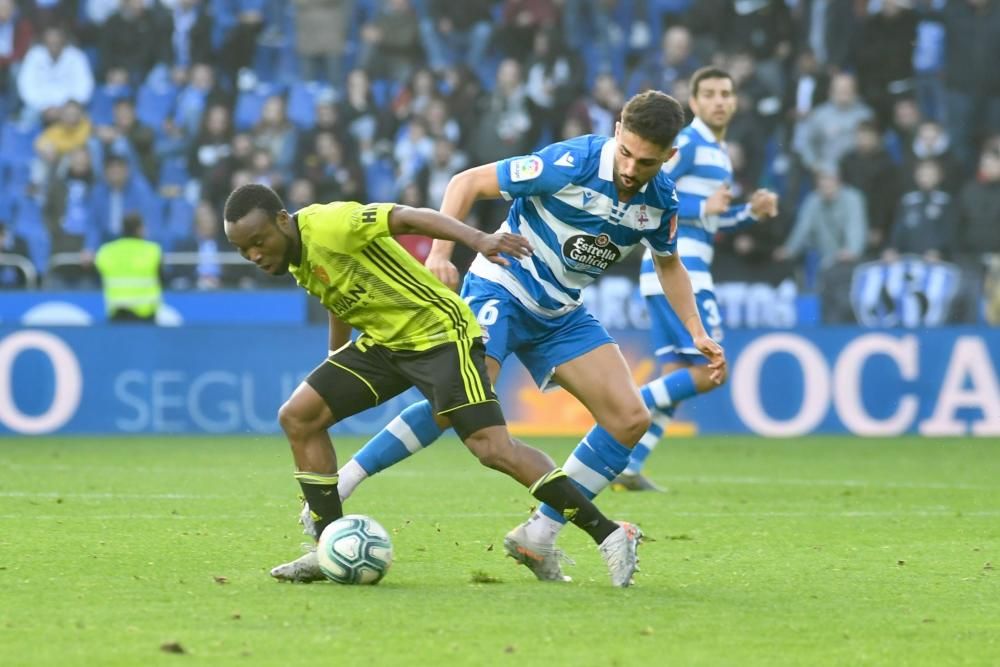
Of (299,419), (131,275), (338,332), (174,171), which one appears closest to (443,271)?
(338,332)

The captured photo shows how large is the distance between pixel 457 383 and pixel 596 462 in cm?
87

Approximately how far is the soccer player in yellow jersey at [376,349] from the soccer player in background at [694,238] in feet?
13.2

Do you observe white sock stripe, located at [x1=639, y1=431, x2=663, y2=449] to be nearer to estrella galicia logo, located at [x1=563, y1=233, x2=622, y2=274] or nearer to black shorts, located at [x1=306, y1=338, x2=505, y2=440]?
estrella galicia logo, located at [x1=563, y1=233, x2=622, y2=274]

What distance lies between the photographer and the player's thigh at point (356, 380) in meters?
6.46

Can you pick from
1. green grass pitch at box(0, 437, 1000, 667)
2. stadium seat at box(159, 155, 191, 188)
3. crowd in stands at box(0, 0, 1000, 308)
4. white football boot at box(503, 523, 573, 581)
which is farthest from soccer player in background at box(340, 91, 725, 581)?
stadium seat at box(159, 155, 191, 188)

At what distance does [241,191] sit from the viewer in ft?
20.2

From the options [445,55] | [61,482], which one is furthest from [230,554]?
[445,55]

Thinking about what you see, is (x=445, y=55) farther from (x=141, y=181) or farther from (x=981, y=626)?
(x=981, y=626)

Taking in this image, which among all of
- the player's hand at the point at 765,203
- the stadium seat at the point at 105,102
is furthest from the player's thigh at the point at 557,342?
the stadium seat at the point at 105,102

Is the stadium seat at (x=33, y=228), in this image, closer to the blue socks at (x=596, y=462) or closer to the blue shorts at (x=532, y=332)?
the blue shorts at (x=532, y=332)

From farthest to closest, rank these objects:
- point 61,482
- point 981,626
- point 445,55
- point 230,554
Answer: point 445,55
point 61,482
point 230,554
point 981,626

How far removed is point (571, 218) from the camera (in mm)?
6918

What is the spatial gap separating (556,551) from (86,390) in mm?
9295

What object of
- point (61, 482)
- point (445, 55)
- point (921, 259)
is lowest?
point (61, 482)
